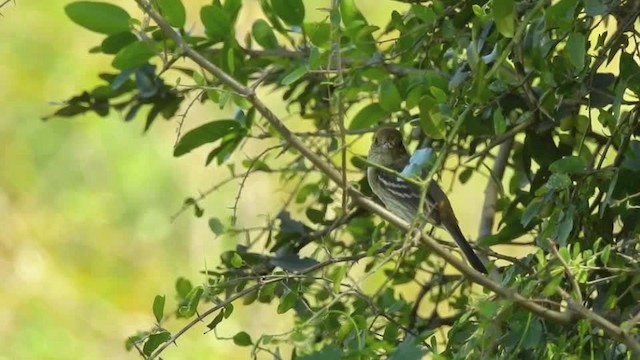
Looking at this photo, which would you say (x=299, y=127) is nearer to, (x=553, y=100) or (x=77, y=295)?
(x=77, y=295)

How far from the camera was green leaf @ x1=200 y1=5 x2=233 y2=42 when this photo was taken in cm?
251

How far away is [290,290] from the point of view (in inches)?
82.7

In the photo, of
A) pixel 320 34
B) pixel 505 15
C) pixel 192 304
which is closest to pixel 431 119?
pixel 505 15

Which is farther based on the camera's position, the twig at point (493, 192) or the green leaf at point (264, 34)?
the twig at point (493, 192)

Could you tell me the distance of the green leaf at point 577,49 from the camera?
1.99 m

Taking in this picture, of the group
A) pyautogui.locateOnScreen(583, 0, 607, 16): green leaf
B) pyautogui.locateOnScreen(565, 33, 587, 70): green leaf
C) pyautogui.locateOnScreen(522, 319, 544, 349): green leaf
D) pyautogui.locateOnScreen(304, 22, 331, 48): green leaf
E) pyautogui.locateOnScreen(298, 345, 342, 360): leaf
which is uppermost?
pyautogui.locateOnScreen(304, 22, 331, 48): green leaf

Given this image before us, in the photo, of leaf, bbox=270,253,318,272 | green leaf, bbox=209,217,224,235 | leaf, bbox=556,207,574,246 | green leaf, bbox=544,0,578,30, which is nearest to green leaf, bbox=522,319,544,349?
leaf, bbox=556,207,574,246

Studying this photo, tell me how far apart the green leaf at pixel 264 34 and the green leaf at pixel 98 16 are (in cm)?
27

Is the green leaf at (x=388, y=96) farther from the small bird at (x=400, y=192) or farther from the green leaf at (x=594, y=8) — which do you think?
the green leaf at (x=594, y=8)

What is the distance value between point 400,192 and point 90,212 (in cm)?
345

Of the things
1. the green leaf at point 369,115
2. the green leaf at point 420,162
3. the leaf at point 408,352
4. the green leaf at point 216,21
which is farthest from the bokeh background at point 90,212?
the leaf at point 408,352

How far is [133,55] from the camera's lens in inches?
97.6

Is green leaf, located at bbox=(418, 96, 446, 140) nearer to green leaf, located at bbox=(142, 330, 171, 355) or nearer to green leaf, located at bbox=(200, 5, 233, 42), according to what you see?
green leaf, located at bbox=(142, 330, 171, 355)

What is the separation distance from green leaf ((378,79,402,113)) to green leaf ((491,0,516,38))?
0.46 metres
